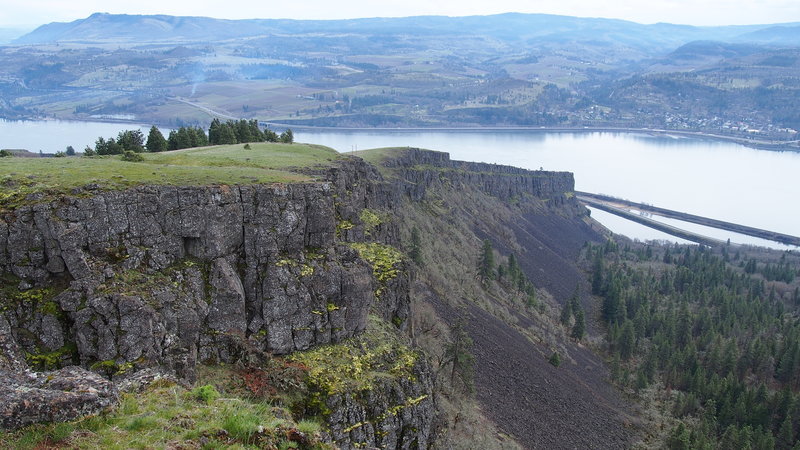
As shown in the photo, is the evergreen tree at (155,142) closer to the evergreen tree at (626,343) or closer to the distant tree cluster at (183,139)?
the distant tree cluster at (183,139)

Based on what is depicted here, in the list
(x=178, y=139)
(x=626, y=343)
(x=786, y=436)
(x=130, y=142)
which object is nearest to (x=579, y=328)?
(x=626, y=343)

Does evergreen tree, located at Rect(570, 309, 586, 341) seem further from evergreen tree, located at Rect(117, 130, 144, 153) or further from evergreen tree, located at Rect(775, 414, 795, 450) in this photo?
evergreen tree, located at Rect(117, 130, 144, 153)

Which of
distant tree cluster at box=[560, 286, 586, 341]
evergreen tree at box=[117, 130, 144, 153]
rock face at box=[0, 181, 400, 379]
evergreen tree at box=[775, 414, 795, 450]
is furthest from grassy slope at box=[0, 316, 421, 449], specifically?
distant tree cluster at box=[560, 286, 586, 341]

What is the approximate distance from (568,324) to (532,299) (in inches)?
258

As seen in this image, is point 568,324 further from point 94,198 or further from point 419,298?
point 94,198

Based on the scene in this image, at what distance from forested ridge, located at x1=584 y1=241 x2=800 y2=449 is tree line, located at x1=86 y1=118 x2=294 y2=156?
51.4 m

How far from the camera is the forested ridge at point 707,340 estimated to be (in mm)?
59094

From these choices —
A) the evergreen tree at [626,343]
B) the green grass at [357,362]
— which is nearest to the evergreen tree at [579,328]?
the evergreen tree at [626,343]

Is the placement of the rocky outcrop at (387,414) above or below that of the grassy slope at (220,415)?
below

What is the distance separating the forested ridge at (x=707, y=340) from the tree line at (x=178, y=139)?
5141cm

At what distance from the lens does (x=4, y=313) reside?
23172 mm

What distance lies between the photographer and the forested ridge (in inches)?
2327

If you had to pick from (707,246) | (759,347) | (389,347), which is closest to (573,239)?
(707,246)

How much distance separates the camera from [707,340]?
262 feet
